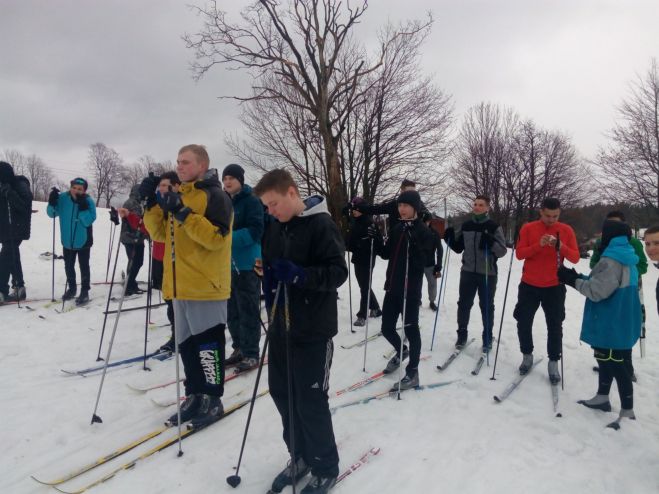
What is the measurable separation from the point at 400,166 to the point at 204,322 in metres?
16.2

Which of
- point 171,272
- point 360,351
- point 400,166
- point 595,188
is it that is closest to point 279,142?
point 400,166

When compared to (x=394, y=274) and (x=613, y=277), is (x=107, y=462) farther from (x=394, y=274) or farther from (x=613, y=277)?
(x=613, y=277)

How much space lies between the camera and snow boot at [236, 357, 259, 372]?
4496 millimetres

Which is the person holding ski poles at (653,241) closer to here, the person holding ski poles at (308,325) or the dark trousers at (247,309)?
the person holding ski poles at (308,325)

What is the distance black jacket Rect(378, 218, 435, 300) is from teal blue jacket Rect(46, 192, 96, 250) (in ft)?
18.9

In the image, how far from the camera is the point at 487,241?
5332 millimetres

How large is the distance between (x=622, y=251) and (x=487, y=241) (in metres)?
1.78

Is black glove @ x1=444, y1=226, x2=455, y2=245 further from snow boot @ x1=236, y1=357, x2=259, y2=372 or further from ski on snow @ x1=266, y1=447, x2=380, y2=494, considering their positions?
ski on snow @ x1=266, y1=447, x2=380, y2=494

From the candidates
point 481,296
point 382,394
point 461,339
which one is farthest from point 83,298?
point 481,296

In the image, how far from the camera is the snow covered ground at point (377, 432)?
2846mm

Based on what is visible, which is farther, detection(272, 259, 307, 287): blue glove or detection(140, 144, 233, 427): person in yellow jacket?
detection(140, 144, 233, 427): person in yellow jacket

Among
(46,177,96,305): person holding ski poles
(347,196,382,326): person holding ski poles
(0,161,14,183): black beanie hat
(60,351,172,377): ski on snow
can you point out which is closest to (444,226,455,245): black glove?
(347,196,382,326): person holding ski poles

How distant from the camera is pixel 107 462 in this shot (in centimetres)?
295

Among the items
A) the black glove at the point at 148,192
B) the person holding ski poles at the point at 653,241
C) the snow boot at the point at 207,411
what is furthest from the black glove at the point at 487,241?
the black glove at the point at 148,192
